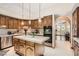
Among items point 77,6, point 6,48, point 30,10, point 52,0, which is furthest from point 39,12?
point 6,48

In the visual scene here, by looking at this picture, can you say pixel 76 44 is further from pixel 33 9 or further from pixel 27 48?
pixel 33 9

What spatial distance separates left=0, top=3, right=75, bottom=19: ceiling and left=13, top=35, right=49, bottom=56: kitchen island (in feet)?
1.36

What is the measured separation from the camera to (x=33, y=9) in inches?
92.9

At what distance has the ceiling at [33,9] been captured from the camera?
2324mm

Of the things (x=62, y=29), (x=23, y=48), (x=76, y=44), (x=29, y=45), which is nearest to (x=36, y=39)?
(x=29, y=45)

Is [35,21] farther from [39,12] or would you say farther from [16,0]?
[16,0]

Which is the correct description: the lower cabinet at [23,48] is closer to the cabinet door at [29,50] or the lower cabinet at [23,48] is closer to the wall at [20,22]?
the cabinet door at [29,50]

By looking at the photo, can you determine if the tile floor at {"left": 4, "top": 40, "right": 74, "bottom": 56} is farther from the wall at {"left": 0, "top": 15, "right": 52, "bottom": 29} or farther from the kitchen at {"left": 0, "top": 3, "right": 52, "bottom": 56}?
the wall at {"left": 0, "top": 15, "right": 52, "bottom": 29}

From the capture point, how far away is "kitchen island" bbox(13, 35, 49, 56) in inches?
92.5

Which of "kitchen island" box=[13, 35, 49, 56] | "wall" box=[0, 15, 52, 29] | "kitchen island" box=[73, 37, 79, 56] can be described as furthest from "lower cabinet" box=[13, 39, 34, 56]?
"kitchen island" box=[73, 37, 79, 56]

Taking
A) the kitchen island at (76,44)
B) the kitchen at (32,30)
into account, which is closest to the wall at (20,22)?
the kitchen at (32,30)

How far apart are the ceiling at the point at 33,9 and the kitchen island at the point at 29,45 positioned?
1.36 feet

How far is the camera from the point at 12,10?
237 centimetres

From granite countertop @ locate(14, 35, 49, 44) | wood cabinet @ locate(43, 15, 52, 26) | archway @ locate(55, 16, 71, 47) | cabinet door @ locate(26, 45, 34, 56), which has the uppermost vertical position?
wood cabinet @ locate(43, 15, 52, 26)
